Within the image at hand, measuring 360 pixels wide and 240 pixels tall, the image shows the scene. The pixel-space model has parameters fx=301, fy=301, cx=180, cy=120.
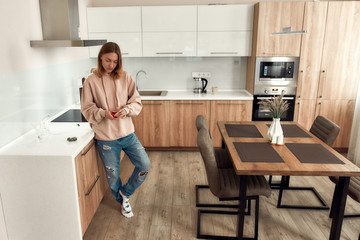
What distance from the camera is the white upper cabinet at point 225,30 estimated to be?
401 cm

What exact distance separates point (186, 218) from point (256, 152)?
37.8 inches

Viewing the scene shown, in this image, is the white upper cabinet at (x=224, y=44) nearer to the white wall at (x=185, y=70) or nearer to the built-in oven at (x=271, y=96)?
the white wall at (x=185, y=70)

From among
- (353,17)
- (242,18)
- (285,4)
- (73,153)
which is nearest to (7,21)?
(73,153)

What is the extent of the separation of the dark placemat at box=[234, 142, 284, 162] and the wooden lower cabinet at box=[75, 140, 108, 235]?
4.05 feet

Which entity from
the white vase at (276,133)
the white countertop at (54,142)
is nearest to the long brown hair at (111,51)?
the white countertop at (54,142)

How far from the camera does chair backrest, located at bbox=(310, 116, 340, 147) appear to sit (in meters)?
2.79

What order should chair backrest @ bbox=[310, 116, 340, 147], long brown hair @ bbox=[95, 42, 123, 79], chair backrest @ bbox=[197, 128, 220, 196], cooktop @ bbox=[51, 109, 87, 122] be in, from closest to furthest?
chair backrest @ bbox=[197, 128, 220, 196] → long brown hair @ bbox=[95, 42, 123, 79] → chair backrest @ bbox=[310, 116, 340, 147] → cooktop @ bbox=[51, 109, 87, 122]

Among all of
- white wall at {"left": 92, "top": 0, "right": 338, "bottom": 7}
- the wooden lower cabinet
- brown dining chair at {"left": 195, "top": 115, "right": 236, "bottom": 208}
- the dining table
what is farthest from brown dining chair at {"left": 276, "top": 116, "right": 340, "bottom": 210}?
white wall at {"left": 92, "top": 0, "right": 338, "bottom": 7}

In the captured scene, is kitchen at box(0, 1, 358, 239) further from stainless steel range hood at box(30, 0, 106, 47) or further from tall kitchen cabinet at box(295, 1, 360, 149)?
tall kitchen cabinet at box(295, 1, 360, 149)

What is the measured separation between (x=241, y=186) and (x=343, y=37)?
9.14 feet

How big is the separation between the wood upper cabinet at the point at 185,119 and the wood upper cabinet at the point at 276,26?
104 centimetres

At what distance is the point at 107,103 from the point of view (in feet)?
8.55

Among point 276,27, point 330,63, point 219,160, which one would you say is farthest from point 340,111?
point 219,160

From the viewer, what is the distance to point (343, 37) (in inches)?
154
